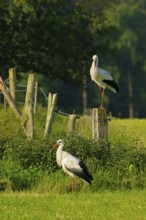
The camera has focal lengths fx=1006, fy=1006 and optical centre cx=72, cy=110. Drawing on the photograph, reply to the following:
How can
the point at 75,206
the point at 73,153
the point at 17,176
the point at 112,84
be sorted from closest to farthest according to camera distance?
1. the point at 75,206
2. the point at 17,176
3. the point at 73,153
4. the point at 112,84

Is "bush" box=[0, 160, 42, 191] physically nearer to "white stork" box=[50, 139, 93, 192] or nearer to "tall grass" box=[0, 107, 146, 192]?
"tall grass" box=[0, 107, 146, 192]

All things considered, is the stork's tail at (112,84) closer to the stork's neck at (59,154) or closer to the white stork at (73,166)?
the stork's neck at (59,154)

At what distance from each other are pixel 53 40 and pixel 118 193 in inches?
1501

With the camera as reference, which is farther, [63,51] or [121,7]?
[121,7]

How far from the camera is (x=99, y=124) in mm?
21891

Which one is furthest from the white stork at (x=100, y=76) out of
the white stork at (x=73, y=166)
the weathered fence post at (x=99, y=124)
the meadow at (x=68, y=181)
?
the white stork at (x=73, y=166)

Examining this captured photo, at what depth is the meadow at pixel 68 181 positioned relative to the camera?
17625mm

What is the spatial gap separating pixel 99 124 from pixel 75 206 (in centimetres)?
413

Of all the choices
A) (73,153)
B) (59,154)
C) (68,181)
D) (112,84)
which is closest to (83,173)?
(59,154)

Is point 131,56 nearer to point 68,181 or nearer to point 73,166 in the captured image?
point 68,181

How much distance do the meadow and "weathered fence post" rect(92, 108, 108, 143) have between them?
0.74ft

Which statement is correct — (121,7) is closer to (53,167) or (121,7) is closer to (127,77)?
(127,77)

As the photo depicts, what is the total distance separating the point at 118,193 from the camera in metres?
20.0

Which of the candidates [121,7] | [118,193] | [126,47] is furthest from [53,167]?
[121,7]
